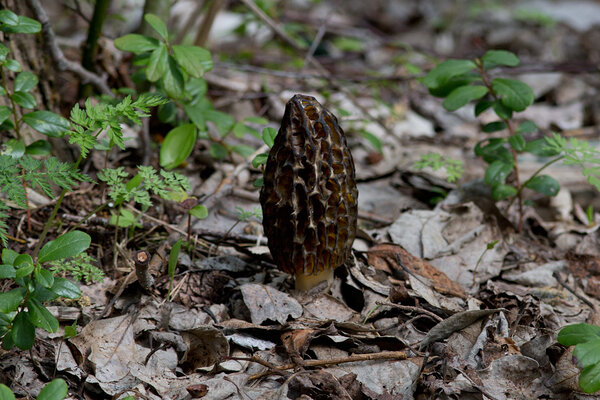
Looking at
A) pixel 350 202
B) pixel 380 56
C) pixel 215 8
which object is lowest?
pixel 380 56

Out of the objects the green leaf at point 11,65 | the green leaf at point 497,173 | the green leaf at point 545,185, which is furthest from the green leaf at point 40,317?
the green leaf at point 545,185

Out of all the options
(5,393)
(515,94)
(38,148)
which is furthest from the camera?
(515,94)

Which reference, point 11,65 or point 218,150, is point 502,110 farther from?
point 11,65

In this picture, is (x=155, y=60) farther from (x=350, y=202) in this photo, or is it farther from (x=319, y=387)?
(x=319, y=387)

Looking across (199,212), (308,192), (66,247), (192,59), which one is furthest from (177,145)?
(66,247)

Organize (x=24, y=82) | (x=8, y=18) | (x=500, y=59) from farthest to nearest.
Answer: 1. (x=500, y=59)
2. (x=24, y=82)
3. (x=8, y=18)

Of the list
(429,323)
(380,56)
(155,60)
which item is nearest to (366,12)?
(380,56)
